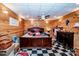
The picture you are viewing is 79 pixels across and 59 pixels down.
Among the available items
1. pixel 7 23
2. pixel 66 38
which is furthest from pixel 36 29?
pixel 66 38

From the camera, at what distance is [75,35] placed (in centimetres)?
156

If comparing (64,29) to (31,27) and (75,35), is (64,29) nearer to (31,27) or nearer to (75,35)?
(75,35)

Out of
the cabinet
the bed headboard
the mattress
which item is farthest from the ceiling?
the mattress

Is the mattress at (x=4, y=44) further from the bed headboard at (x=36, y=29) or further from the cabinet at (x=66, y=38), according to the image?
the cabinet at (x=66, y=38)

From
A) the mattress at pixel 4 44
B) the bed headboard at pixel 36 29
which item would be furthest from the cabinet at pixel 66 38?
the mattress at pixel 4 44

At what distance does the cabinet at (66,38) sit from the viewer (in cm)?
165

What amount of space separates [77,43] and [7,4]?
4.31 feet

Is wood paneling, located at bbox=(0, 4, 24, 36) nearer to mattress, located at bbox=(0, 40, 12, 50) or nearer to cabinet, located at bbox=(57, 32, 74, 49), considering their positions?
mattress, located at bbox=(0, 40, 12, 50)

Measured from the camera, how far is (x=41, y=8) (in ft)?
4.92

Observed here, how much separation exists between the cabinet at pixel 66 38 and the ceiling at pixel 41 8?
0.41m

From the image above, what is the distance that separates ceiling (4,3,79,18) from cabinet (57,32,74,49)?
41 centimetres

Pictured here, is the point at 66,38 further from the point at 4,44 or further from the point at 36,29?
the point at 4,44

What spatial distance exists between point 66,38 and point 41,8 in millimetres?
837

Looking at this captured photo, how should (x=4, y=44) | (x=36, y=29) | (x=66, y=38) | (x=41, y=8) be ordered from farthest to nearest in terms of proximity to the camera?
(x=66, y=38) < (x=36, y=29) < (x=41, y=8) < (x=4, y=44)
